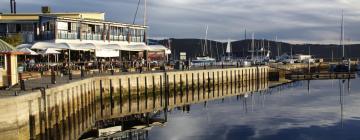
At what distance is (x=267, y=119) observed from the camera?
50125 millimetres

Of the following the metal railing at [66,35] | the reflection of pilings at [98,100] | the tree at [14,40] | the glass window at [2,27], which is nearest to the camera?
the reflection of pilings at [98,100]

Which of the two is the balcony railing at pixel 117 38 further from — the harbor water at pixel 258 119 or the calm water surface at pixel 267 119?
the calm water surface at pixel 267 119

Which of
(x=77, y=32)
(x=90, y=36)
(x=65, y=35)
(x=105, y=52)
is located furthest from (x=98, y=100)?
(x=90, y=36)

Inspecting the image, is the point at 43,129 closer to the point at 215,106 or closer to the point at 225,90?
the point at 215,106

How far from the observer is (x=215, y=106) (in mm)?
61375

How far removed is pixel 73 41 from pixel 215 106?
71.6ft

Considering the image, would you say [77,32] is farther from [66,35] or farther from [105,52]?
[105,52]

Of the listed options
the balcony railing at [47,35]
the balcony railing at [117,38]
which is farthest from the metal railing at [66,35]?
the balcony railing at [117,38]

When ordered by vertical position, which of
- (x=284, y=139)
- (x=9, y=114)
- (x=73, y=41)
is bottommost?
(x=284, y=139)

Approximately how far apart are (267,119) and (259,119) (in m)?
0.70

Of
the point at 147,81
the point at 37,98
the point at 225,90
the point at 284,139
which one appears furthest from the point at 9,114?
the point at 225,90

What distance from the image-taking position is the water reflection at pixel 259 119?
40469 mm

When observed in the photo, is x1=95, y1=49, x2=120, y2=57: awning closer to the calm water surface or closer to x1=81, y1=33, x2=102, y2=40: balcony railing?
x1=81, y1=33, x2=102, y2=40: balcony railing

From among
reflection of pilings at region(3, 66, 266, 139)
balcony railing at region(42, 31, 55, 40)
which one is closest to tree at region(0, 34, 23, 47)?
balcony railing at region(42, 31, 55, 40)
